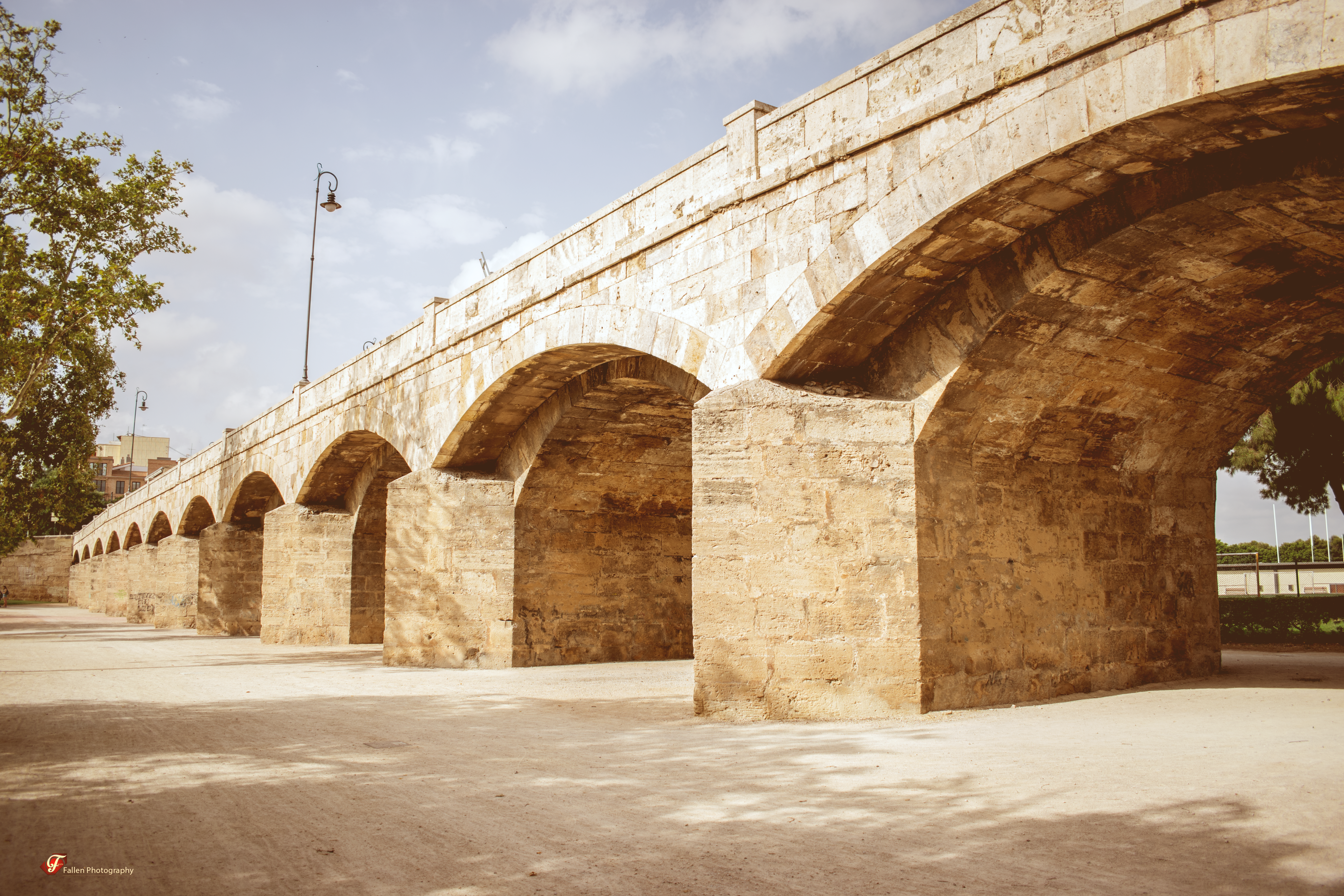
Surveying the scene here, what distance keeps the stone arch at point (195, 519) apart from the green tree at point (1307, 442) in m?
21.9

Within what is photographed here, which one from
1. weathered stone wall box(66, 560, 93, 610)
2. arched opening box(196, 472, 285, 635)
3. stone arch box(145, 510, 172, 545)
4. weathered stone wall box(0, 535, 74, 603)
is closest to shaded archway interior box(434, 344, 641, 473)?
arched opening box(196, 472, 285, 635)

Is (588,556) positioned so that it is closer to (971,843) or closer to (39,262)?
(39,262)

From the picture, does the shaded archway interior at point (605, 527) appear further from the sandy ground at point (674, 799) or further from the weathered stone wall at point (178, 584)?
the weathered stone wall at point (178, 584)

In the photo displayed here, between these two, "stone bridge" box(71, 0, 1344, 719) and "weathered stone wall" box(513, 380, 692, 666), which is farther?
"weathered stone wall" box(513, 380, 692, 666)

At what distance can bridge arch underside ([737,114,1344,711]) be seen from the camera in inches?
205

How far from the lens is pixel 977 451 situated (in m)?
6.45

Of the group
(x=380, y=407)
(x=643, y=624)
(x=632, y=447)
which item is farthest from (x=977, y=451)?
(x=380, y=407)

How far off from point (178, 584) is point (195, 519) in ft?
5.47

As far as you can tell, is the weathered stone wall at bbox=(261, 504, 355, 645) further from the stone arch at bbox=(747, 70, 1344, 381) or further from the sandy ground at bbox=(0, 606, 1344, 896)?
the stone arch at bbox=(747, 70, 1344, 381)

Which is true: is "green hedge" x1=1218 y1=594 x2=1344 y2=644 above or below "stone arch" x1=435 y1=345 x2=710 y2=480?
below

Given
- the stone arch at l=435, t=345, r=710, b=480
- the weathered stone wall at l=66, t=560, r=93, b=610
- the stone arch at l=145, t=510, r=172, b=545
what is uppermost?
the stone arch at l=435, t=345, r=710, b=480

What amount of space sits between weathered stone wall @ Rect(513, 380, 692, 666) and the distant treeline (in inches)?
1028

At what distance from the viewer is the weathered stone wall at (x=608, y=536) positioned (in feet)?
33.8

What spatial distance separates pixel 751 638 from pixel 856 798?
2.27 meters
